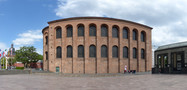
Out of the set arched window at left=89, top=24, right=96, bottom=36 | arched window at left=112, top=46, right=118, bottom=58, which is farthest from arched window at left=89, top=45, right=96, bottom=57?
arched window at left=112, top=46, right=118, bottom=58

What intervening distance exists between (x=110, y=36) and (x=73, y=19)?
8.71 metres

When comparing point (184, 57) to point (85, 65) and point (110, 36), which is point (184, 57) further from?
point (85, 65)

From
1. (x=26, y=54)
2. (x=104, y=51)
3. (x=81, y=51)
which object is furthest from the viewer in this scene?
(x=26, y=54)

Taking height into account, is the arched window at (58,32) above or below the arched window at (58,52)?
above

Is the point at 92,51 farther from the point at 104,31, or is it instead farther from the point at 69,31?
the point at 69,31

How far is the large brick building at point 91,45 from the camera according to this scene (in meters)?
30.9

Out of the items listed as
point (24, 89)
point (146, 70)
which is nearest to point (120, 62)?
point (146, 70)

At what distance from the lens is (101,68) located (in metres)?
31.0

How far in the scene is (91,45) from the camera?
31500mm

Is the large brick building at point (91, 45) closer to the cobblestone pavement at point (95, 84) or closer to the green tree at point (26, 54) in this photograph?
the cobblestone pavement at point (95, 84)

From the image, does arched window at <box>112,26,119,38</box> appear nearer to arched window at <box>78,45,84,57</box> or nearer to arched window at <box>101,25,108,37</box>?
arched window at <box>101,25,108,37</box>

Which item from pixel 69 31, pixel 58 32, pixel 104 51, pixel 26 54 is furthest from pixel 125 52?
pixel 26 54

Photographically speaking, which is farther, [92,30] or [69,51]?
[69,51]

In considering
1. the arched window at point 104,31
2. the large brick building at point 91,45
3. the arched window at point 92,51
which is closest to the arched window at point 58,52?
the large brick building at point 91,45
